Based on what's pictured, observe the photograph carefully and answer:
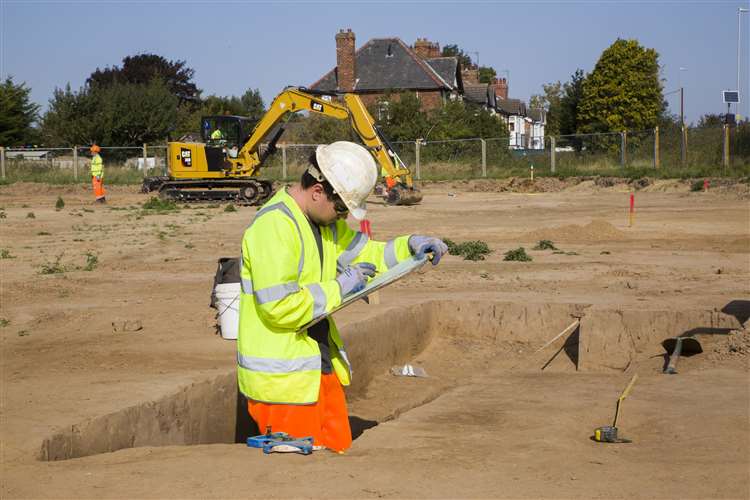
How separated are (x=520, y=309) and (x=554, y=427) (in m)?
4.96

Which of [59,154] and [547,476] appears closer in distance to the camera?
[547,476]

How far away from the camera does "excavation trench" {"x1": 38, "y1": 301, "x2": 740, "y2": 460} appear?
316 inches

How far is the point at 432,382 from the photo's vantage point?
1066 centimetres

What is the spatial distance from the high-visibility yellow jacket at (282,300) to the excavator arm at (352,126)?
74.3 ft

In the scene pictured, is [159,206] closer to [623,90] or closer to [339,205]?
[339,205]

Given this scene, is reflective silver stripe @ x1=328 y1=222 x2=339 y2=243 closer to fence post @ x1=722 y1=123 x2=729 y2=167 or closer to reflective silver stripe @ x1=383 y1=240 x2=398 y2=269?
reflective silver stripe @ x1=383 y1=240 x2=398 y2=269

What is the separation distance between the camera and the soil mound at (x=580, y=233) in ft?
67.3

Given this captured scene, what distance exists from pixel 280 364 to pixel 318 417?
436 mm

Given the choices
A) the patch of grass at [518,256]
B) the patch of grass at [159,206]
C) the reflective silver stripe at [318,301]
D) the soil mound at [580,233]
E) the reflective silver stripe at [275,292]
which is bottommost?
the patch of grass at [518,256]

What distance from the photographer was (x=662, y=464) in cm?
579

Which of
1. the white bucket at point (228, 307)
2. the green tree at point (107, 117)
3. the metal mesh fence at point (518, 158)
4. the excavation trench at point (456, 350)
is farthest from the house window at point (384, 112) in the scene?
the white bucket at point (228, 307)

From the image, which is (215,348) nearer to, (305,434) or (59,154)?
(305,434)

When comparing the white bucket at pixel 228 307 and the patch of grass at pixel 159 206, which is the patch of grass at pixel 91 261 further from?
the patch of grass at pixel 159 206

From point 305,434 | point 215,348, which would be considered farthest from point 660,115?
point 305,434
